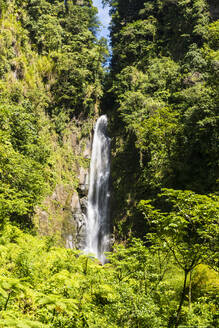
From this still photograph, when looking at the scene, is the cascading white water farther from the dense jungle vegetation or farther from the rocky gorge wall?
the dense jungle vegetation

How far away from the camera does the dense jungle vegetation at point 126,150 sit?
3824mm

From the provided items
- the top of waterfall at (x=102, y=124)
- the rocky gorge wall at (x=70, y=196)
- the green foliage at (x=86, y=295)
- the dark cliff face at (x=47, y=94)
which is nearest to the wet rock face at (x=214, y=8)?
the dark cliff face at (x=47, y=94)

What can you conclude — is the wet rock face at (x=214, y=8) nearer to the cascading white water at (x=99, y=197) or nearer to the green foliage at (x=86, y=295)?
the cascading white water at (x=99, y=197)

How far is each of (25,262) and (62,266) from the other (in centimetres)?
109

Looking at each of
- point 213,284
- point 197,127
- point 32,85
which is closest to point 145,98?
point 197,127

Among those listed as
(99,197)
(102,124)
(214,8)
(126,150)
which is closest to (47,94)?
(102,124)

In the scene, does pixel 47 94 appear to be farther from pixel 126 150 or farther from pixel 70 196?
pixel 70 196

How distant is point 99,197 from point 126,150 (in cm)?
446

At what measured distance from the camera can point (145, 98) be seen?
1917 centimetres

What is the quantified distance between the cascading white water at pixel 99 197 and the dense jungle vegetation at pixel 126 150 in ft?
3.17

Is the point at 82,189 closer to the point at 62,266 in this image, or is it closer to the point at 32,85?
the point at 32,85

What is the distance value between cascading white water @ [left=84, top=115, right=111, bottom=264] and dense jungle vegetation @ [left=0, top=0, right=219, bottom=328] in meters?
0.97

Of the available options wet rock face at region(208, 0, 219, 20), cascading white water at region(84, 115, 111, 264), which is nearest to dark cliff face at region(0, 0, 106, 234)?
cascading white water at region(84, 115, 111, 264)

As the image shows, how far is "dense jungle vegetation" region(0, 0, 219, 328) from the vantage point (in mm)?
3824
